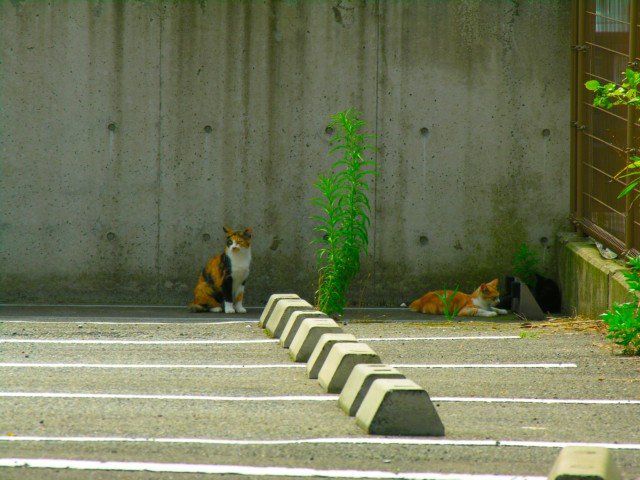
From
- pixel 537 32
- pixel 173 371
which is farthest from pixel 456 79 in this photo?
pixel 173 371

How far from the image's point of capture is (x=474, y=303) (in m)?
10.2

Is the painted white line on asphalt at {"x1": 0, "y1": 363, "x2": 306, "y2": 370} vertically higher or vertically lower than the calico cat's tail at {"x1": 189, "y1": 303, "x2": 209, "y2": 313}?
higher

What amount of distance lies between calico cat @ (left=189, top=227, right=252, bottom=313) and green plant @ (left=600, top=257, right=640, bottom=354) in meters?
3.96

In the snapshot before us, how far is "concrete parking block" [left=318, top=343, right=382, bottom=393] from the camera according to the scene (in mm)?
5984

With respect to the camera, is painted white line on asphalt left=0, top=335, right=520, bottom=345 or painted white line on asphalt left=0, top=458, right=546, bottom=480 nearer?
painted white line on asphalt left=0, top=458, right=546, bottom=480

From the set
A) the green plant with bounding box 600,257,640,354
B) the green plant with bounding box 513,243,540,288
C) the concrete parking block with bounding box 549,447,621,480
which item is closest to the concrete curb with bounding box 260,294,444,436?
the concrete parking block with bounding box 549,447,621,480

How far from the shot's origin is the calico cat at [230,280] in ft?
33.9

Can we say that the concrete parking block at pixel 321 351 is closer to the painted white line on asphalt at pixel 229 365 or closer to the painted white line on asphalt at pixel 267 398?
the painted white line on asphalt at pixel 229 365

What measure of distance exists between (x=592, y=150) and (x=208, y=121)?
3.43 m

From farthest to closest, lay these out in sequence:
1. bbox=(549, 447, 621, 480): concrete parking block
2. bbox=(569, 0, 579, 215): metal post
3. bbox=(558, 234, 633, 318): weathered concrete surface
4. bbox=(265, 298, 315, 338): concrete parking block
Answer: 1. bbox=(569, 0, 579, 215): metal post
2. bbox=(558, 234, 633, 318): weathered concrete surface
3. bbox=(265, 298, 315, 338): concrete parking block
4. bbox=(549, 447, 621, 480): concrete parking block

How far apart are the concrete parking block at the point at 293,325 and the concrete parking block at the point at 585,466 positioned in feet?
12.3

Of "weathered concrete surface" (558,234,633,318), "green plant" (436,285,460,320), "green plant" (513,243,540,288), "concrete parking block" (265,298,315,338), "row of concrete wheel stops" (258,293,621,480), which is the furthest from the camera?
"green plant" (513,243,540,288)

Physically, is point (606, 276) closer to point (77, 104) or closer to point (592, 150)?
point (592, 150)

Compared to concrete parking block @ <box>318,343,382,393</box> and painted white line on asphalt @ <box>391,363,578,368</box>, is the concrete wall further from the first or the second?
concrete parking block @ <box>318,343,382,393</box>
